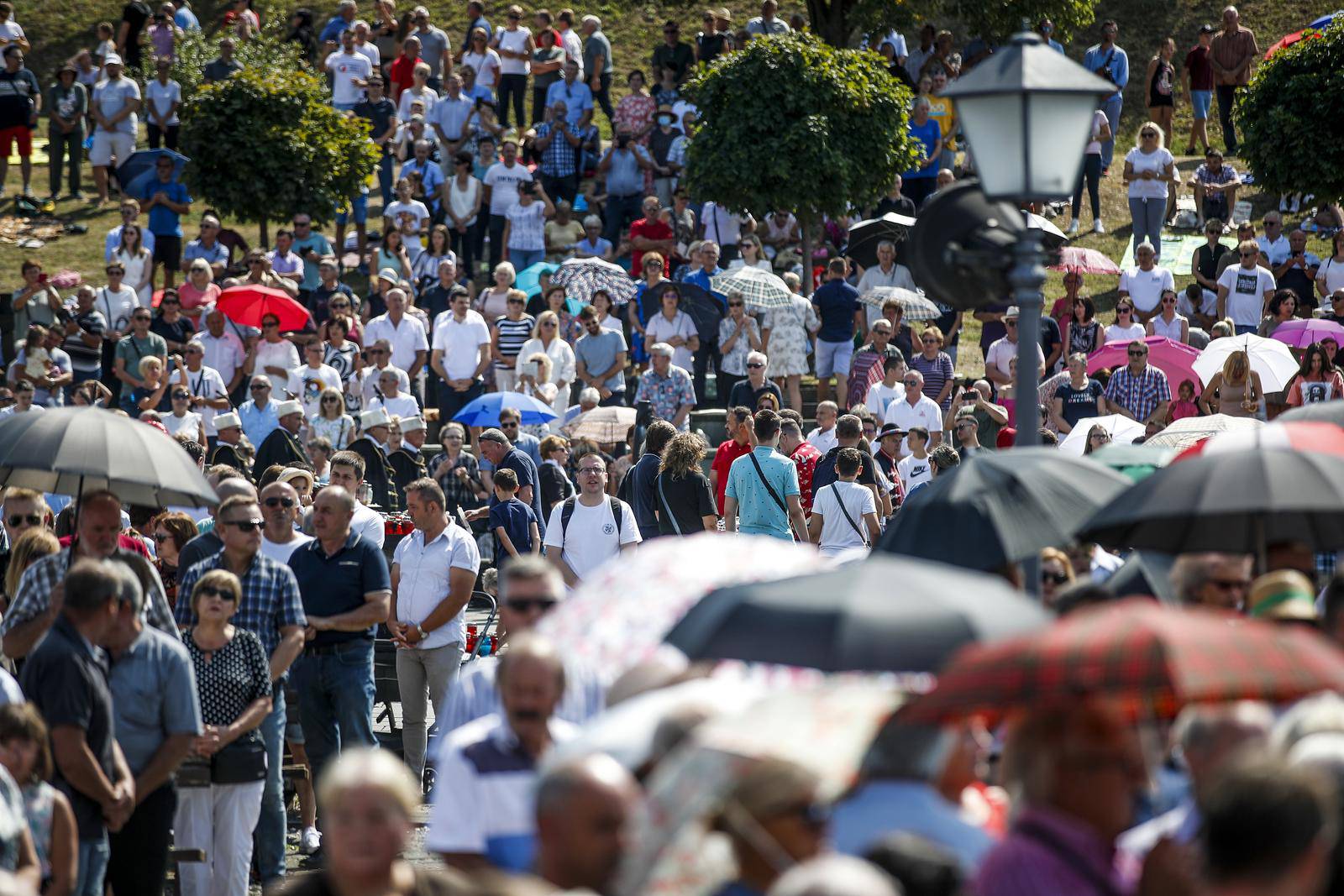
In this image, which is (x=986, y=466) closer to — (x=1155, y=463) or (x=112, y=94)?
(x=1155, y=463)

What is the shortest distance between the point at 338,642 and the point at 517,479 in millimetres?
3767

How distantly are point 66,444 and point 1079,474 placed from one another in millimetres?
4550

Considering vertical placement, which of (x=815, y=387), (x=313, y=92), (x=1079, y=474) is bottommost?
(x=815, y=387)

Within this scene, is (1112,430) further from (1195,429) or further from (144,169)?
(144,169)

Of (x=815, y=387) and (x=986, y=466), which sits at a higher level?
(x=986, y=466)

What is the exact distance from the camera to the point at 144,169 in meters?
24.7

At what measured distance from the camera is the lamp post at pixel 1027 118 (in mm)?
7211

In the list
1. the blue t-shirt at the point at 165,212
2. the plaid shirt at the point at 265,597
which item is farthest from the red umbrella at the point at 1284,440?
the blue t-shirt at the point at 165,212

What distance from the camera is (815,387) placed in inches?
840

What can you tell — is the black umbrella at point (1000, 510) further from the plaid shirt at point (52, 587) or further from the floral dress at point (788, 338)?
the floral dress at point (788, 338)

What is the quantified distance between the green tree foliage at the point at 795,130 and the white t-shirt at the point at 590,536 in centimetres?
941

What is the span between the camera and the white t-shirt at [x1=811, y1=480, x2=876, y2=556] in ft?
43.0

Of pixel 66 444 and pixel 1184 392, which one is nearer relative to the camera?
pixel 66 444

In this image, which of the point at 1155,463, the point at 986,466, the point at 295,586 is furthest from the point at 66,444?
the point at 1155,463
